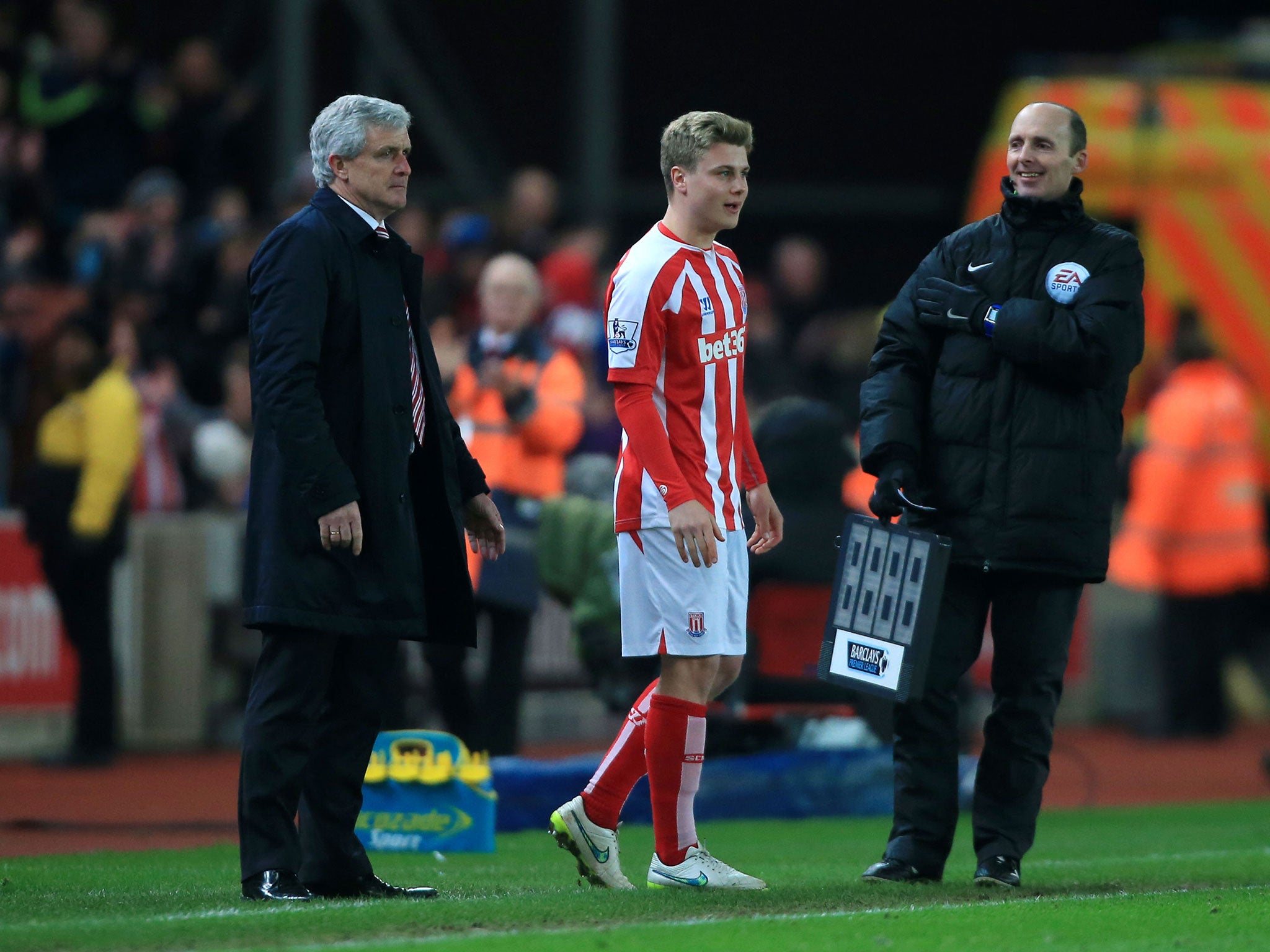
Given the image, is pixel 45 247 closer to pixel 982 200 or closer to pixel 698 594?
pixel 982 200

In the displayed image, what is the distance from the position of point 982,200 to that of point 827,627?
884 centimetres

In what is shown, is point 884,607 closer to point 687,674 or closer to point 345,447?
point 687,674

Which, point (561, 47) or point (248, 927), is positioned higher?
point (561, 47)

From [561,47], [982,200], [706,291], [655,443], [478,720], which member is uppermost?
[561,47]

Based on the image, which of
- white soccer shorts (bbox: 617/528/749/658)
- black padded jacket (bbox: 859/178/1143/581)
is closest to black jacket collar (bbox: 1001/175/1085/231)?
black padded jacket (bbox: 859/178/1143/581)

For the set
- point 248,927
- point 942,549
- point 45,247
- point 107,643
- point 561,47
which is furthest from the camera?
point 561,47

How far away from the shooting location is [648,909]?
5473 millimetres

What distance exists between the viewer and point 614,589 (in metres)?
9.20

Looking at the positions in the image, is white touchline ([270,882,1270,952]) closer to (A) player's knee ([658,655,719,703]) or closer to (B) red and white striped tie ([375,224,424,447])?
(A) player's knee ([658,655,719,703])

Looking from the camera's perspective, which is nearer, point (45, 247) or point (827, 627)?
point (827, 627)

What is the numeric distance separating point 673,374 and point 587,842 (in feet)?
4.28

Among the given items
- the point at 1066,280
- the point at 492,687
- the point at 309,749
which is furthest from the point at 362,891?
the point at 492,687

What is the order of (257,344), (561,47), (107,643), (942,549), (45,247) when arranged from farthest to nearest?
(561,47) < (45,247) < (107,643) < (942,549) < (257,344)

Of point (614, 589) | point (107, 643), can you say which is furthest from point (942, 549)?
point (107, 643)
